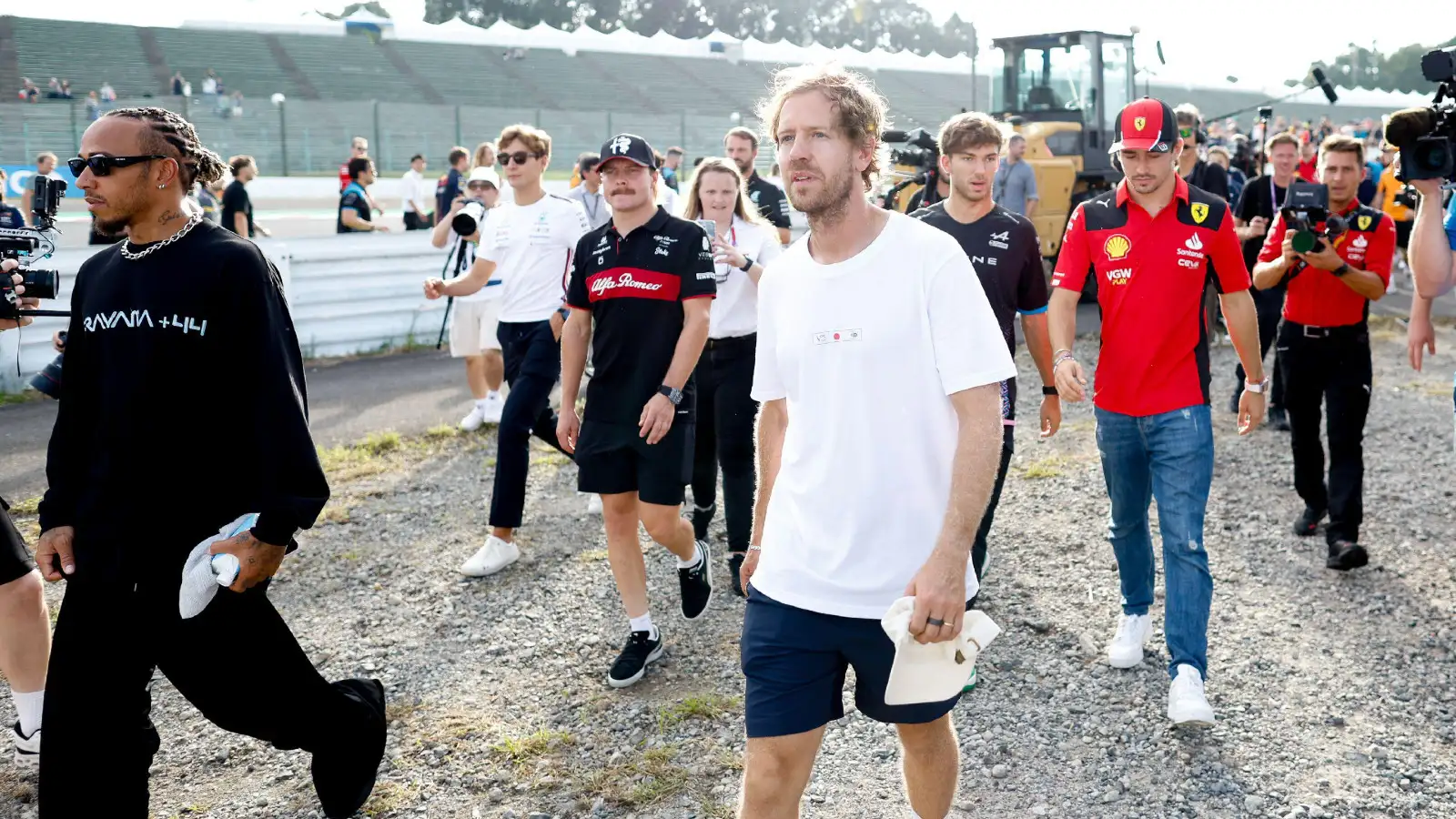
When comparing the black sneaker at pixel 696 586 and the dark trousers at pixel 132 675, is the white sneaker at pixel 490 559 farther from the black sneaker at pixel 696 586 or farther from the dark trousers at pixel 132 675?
the dark trousers at pixel 132 675

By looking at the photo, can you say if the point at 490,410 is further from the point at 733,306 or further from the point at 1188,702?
the point at 1188,702

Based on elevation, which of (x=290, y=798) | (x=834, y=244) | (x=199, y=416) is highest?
(x=834, y=244)

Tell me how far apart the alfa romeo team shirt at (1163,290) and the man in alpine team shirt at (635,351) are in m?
1.50

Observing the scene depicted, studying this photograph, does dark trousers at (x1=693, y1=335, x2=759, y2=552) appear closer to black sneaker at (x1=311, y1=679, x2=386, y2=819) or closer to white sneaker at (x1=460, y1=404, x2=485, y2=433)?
black sneaker at (x1=311, y1=679, x2=386, y2=819)

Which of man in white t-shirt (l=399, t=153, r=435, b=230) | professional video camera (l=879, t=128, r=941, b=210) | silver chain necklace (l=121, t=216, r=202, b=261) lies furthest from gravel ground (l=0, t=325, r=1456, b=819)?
man in white t-shirt (l=399, t=153, r=435, b=230)

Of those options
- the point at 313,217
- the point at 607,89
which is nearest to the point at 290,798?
the point at 313,217

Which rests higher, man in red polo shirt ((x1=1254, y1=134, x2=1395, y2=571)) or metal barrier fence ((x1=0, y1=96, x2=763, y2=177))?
metal barrier fence ((x1=0, y1=96, x2=763, y2=177))

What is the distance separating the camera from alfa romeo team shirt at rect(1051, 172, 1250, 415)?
4.27 meters

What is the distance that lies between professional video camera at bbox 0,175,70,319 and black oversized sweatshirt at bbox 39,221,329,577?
2.93 feet

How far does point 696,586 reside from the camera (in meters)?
5.29

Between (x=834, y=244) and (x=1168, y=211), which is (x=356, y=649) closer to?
(x=834, y=244)

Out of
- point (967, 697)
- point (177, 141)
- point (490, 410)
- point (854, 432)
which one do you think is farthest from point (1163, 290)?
point (490, 410)

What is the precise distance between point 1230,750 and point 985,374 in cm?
220

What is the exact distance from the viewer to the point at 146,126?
3021 millimetres
